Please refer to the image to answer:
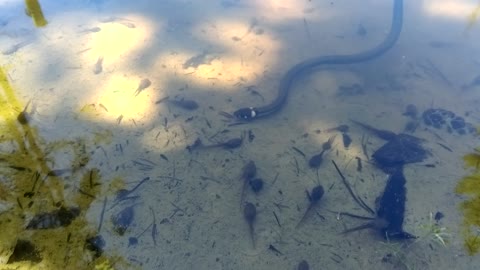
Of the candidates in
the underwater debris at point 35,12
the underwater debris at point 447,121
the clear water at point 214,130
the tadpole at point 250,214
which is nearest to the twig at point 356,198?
the clear water at point 214,130

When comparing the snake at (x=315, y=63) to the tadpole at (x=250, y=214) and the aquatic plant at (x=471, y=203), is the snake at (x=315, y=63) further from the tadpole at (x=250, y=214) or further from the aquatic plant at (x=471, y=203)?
the aquatic plant at (x=471, y=203)

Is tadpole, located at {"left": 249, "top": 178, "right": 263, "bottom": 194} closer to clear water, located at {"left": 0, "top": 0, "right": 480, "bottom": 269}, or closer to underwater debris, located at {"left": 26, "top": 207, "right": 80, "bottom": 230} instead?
clear water, located at {"left": 0, "top": 0, "right": 480, "bottom": 269}

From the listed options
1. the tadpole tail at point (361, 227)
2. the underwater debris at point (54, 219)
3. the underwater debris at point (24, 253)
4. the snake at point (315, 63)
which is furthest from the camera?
the snake at point (315, 63)

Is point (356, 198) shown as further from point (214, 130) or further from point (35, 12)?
point (35, 12)

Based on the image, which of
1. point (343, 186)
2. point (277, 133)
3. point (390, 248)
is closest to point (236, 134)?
point (277, 133)

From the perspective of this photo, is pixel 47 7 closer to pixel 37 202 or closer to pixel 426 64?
pixel 37 202

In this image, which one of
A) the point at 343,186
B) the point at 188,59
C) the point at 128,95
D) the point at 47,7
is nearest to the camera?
the point at 343,186

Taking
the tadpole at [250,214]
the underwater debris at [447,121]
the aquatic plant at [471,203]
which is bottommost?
the tadpole at [250,214]
